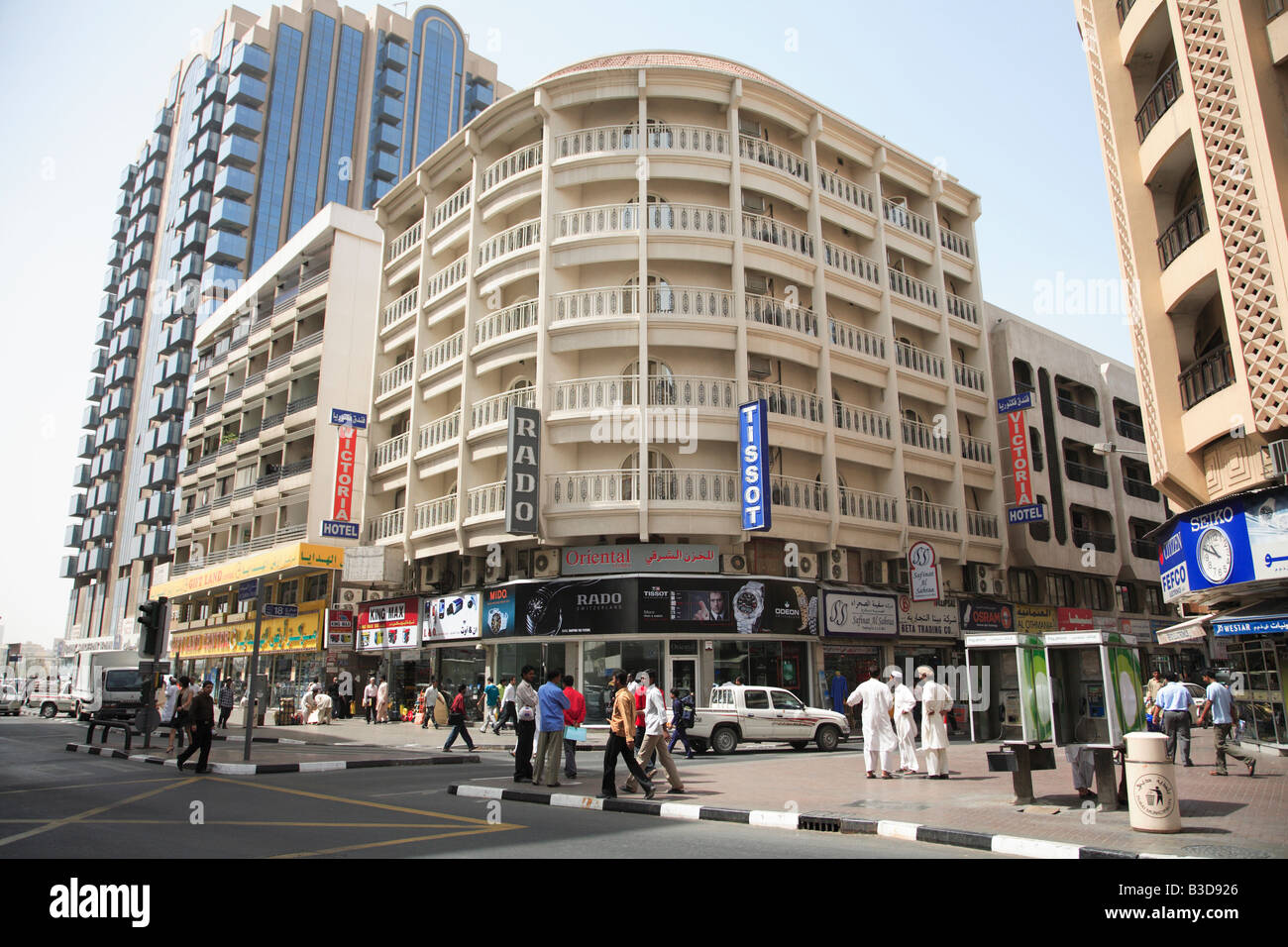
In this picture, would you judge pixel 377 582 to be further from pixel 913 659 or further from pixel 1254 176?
pixel 1254 176

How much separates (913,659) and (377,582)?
20.9 metres

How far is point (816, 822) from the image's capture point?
963 cm

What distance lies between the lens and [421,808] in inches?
427

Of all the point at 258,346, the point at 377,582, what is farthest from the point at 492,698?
the point at 258,346

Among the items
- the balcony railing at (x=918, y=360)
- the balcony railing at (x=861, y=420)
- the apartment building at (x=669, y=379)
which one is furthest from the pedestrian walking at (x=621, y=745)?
the balcony railing at (x=918, y=360)

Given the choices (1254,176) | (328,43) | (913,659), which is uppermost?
(328,43)

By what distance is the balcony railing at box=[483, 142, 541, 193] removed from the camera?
3056 cm

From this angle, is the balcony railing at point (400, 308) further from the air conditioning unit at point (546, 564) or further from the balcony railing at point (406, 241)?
the air conditioning unit at point (546, 564)

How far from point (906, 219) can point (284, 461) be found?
3064 centimetres

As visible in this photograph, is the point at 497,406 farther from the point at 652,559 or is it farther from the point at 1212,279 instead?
the point at 1212,279

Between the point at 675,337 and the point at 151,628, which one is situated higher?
the point at 675,337

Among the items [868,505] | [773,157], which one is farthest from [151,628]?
[773,157]
